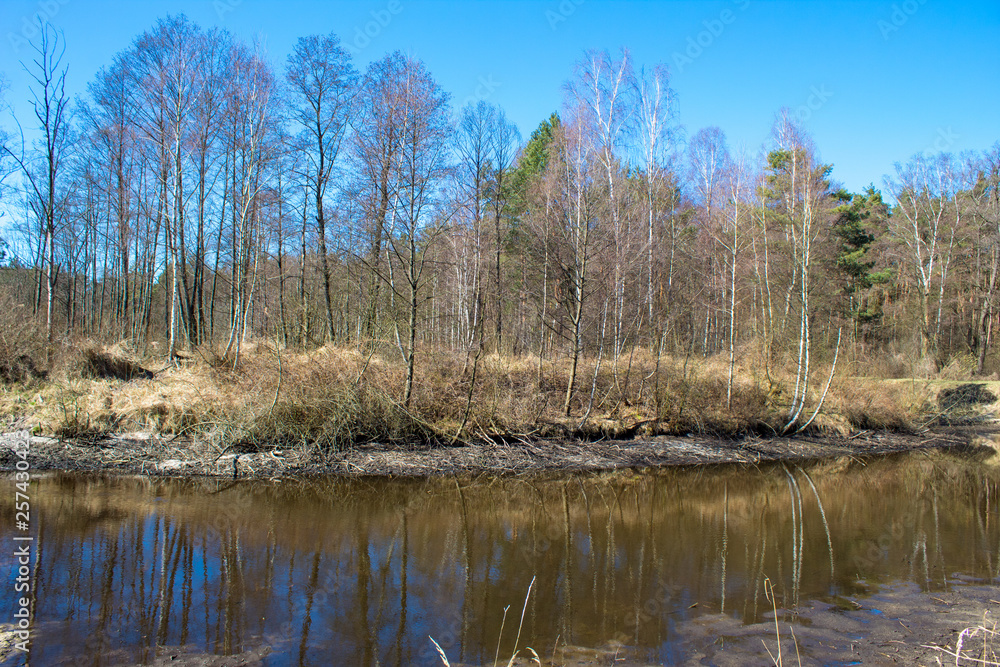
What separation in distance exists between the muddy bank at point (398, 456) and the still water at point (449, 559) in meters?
0.72

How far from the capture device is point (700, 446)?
15.3 meters

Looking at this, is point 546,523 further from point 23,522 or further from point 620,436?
point 23,522

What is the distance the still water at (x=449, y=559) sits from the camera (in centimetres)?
541

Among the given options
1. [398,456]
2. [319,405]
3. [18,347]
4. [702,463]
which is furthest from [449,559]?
[18,347]

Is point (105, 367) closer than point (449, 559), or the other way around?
point (449, 559)

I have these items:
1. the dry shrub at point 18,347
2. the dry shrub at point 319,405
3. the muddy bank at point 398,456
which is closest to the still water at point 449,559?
the muddy bank at point 398,456

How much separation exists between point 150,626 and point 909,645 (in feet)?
23.5

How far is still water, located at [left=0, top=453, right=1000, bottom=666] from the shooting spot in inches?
213

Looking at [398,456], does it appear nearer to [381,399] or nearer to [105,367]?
[381,399]

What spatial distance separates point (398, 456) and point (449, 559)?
17.8ft

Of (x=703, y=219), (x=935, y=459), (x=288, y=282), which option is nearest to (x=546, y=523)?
(x=935, y=459)

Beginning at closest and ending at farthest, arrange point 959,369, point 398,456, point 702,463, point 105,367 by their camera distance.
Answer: point 398,456 < point 702,463 < point 105,367 < point 959,369

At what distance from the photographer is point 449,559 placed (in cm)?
769

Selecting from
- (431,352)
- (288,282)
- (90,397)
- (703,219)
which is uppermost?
(703,219)
